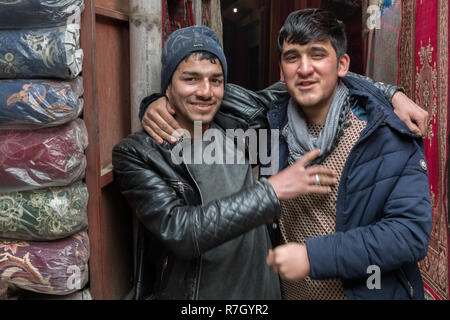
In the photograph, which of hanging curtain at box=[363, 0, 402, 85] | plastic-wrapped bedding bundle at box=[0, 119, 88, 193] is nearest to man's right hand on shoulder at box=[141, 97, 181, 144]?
plastic-wrapped bedding bundle at box=[0, 119, 88, 193]

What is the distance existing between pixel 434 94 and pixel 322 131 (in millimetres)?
1035

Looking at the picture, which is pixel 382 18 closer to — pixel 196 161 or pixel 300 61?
pixel 300 61

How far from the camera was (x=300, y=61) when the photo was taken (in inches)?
50.8

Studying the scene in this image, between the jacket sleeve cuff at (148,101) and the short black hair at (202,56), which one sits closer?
the short black hair at (202,56)

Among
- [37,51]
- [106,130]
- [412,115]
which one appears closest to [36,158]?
[37,51]

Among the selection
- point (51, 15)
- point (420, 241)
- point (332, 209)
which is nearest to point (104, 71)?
point (51, 15)

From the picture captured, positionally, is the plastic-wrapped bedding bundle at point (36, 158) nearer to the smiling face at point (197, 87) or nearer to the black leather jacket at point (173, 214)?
the black leather jacket at point (173, 214)

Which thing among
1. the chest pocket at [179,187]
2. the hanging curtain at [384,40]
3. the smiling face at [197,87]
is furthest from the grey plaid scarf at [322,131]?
the hanging curtain at [384,40]

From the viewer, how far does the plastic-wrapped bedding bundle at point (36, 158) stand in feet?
3.85

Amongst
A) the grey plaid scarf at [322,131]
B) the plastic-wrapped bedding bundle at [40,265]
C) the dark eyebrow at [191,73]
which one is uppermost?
the dark eyebrow at [191,73]

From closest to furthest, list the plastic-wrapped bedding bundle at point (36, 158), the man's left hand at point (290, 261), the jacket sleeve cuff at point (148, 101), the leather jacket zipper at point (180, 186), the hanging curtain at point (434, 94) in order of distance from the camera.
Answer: the man's left hand at point (290, 261) < the plastic-wrapped bedding bundle at point (36, 158) < the leather jacket zipper at point (180, 186) < the jacket sleeve cuff at point (148, 101) < the hanging curtain at point (434, 94)

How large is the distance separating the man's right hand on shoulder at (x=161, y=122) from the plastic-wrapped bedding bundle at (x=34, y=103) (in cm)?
27

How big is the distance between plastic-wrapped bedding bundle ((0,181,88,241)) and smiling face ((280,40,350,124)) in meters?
0.86

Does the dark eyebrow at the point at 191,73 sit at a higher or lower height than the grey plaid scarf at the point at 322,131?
higher
